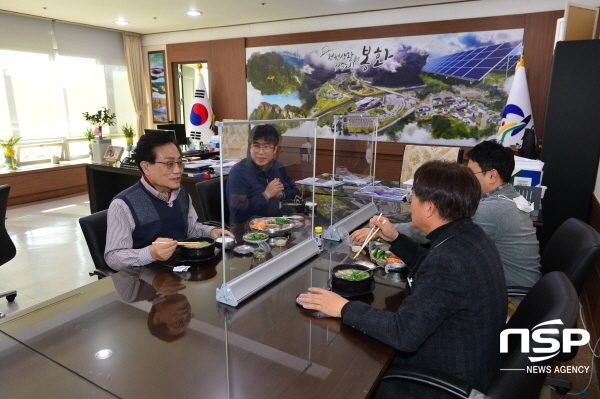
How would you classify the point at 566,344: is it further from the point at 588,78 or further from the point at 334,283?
the point at 588,78

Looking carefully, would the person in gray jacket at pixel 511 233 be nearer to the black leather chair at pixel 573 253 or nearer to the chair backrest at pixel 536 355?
the black leather chair at pixel 573 253

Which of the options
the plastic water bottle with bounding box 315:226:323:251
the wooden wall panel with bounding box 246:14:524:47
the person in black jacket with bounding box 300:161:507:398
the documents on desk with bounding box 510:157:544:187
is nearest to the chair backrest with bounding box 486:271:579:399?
the person in black jacket with bounding box 300:161:507:398

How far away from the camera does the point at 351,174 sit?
2.55 meters

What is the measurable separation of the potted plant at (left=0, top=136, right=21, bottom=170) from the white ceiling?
1791 mm

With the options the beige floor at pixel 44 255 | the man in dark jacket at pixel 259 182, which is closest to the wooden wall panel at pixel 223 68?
the beige floor at pixel 44 255

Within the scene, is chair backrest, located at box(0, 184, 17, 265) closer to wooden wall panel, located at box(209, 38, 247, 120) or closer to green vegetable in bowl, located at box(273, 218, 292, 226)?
green vegetable in bowl, located at box(273, 218, 292, 226)

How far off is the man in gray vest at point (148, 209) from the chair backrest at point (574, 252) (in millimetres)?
1539

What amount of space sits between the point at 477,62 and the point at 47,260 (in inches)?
199

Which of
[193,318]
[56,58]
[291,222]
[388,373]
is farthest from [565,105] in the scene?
[56,58]

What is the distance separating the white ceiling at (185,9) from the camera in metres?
4.70

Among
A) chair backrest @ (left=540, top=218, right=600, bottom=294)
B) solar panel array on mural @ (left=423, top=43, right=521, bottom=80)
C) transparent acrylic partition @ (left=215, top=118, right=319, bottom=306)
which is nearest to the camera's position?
transparent acrylic partition @ (left=215, top=118, right=319, bottom=306)

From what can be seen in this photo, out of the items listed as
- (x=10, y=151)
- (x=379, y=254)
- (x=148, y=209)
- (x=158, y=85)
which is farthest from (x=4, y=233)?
(x=158, y=85)

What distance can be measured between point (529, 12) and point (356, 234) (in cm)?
394

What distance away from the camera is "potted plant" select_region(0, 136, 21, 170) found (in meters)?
5.41
